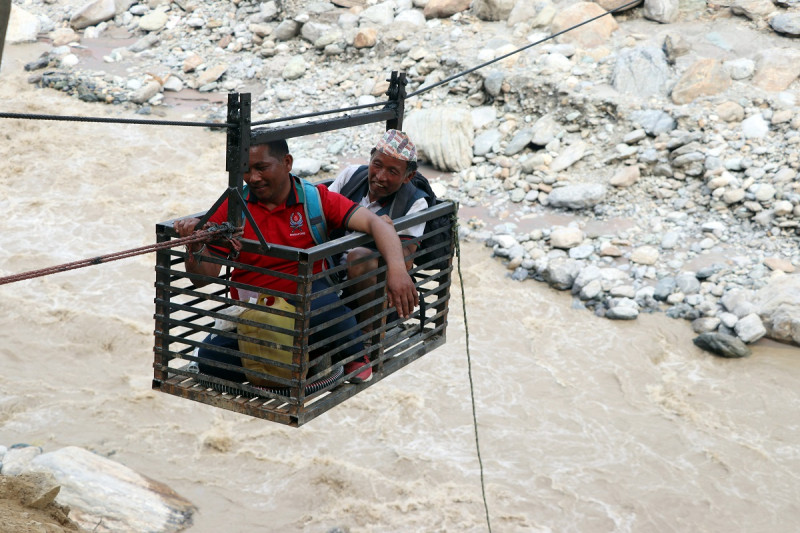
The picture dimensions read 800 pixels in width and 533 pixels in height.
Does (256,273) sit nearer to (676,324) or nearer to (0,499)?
(0,499)

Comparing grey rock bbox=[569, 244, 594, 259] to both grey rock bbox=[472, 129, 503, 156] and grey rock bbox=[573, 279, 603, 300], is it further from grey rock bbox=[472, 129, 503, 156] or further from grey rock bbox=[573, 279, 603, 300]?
grey rock bbox=[472, 129, 503, 156]

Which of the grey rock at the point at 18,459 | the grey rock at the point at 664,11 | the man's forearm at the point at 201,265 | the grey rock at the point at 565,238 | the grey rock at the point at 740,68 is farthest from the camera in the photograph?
the grey rock at the point at 664,11

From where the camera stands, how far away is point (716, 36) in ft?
35.6

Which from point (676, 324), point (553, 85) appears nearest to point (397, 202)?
point (676, 324)

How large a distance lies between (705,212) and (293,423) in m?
7.13

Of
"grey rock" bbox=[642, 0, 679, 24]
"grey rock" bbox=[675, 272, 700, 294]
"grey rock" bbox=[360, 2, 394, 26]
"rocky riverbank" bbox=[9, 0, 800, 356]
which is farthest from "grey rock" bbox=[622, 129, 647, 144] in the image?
"grey rock" bbox=[360, 2, 394, 26]

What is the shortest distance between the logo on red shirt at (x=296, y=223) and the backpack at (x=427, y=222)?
463mm

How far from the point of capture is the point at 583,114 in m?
10.2

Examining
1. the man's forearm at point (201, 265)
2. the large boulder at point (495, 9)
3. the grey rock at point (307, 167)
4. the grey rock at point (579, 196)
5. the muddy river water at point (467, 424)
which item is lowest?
the muddy river water at point (467, 424)

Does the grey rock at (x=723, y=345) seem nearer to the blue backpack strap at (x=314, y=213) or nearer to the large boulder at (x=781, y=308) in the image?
the large boulder at (x=781, y=308)

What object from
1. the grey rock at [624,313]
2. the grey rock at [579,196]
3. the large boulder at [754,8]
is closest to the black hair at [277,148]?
the grey rock at [624,313]

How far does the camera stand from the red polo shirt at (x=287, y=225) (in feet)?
10.5

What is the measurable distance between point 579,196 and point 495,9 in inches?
141

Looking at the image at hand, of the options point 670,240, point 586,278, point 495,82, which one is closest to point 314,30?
point 495,82
